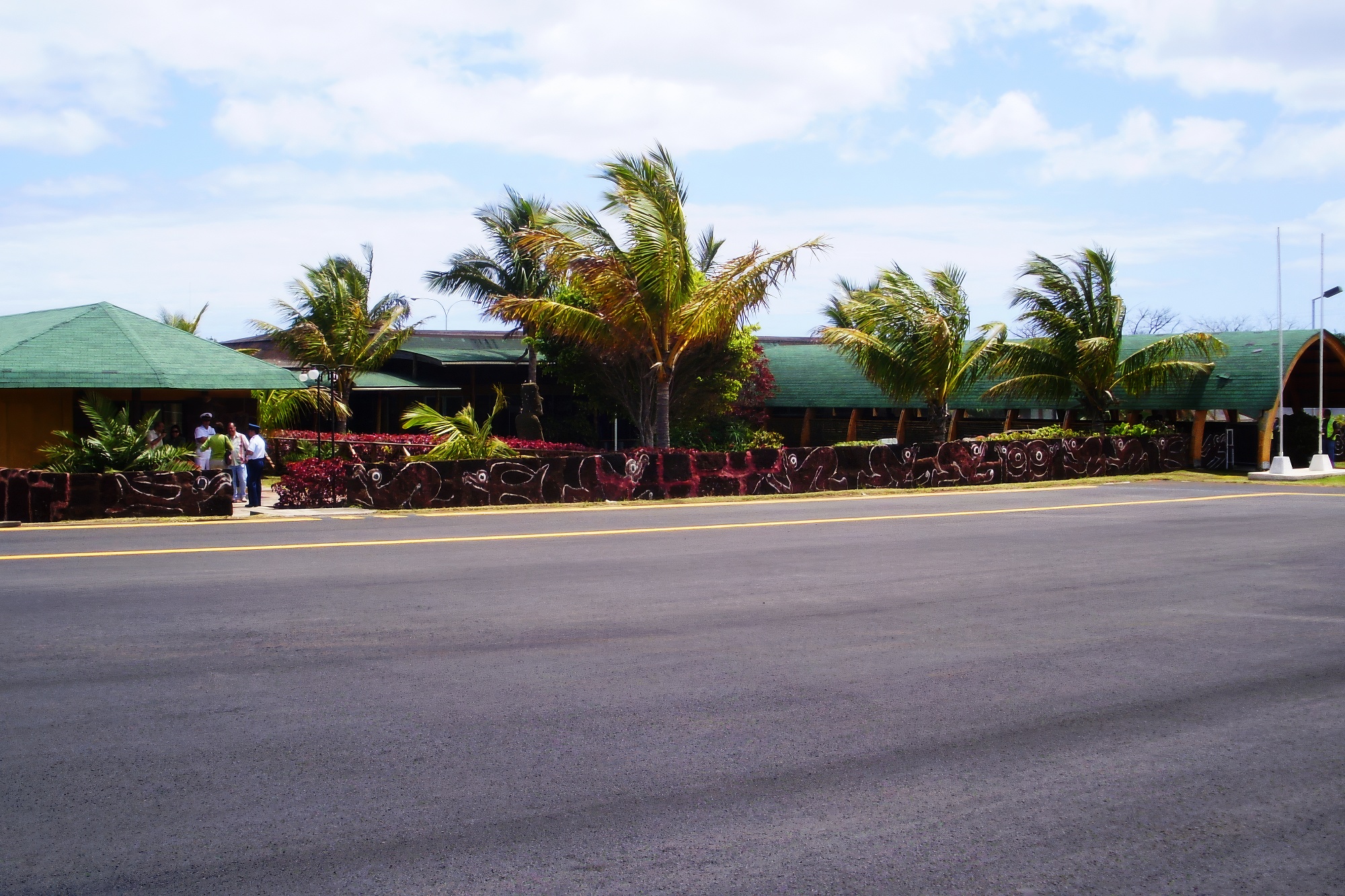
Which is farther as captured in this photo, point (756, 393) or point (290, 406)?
point (756, 393)

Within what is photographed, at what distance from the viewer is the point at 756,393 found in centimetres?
3369

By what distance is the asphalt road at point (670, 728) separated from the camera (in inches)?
176

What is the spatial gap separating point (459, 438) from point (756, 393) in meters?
14.3

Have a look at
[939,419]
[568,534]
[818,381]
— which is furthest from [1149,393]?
[568,534]

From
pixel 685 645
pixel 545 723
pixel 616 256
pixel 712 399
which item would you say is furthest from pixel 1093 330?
pixel 545 723

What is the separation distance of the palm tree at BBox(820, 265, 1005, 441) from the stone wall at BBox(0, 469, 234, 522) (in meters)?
15.2

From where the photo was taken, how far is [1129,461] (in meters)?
28.3

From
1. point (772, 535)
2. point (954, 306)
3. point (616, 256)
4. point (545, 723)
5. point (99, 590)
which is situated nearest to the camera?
point (545, 723)

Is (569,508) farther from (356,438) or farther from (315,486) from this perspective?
(356,438)

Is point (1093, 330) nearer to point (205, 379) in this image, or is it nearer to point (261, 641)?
point (205, 379)

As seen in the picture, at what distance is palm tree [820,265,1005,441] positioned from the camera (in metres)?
27.1

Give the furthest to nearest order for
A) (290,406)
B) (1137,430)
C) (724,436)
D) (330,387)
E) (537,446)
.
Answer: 1. (724,436)
2. (330,387)
3. (290,406)
4. (1137,430)
5. (537,446)

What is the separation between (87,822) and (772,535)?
11003 millimetres

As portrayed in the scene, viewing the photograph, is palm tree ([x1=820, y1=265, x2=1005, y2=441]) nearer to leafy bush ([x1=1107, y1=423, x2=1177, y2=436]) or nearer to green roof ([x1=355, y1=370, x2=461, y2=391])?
leafy bush ([x1=1107, y1=423, x2=1177, y2=436])
